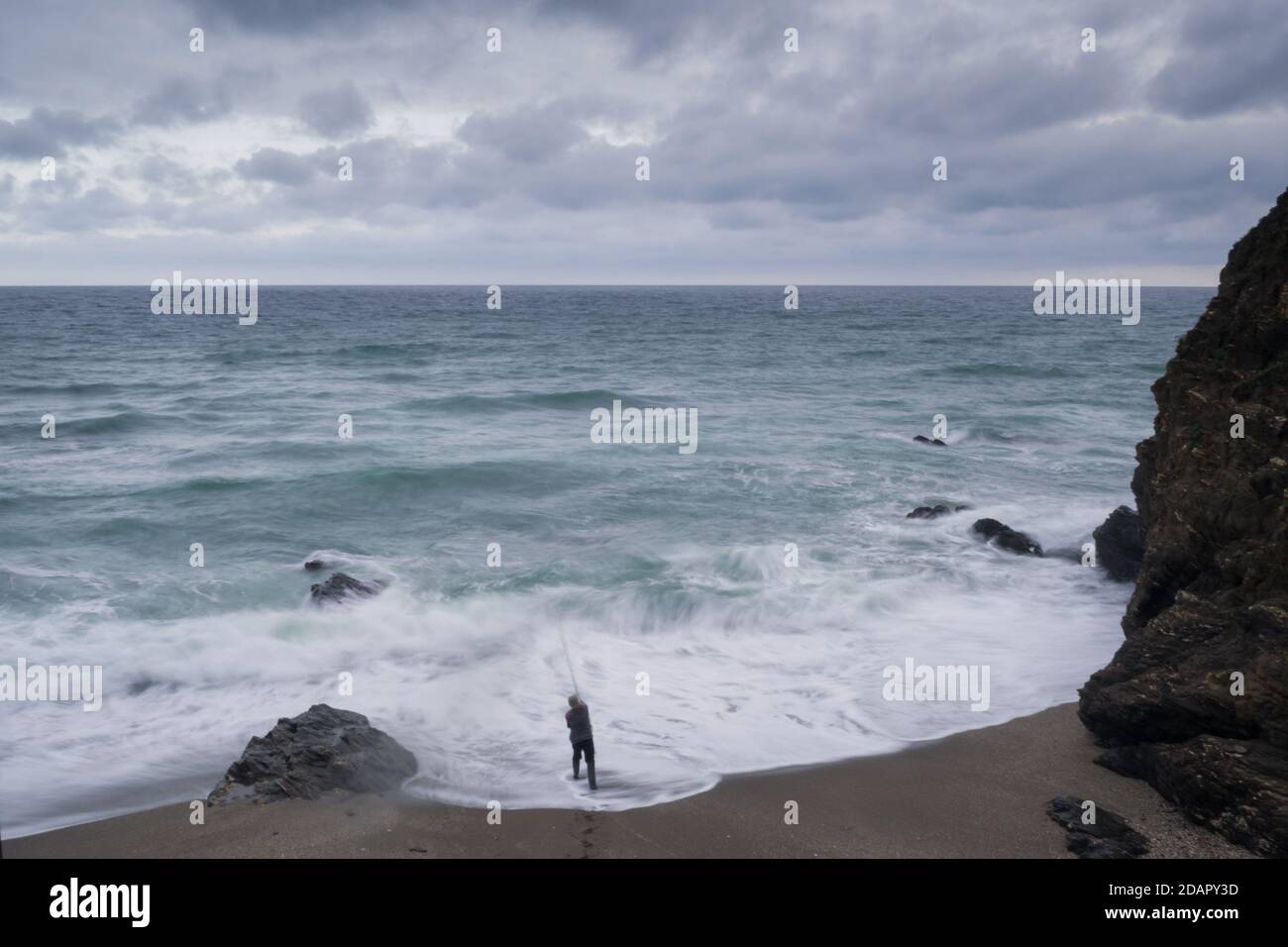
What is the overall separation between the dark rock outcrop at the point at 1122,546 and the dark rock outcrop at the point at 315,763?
480 inches

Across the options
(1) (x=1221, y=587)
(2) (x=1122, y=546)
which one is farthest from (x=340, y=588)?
(2) (x=1122, y=546)

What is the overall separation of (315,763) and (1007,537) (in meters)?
13.5

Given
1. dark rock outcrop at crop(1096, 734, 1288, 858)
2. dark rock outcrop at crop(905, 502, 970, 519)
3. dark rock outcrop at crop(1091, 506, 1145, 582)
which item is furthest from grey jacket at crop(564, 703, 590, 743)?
dark rock outcrop at crop(905, 502, 970, 519)

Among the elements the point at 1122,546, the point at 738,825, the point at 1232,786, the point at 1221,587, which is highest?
the point at 1221,587

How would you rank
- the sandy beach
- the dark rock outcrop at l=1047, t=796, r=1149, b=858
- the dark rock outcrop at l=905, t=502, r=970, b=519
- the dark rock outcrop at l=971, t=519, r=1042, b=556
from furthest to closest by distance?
the dark rock outcrop at l=905, t=502, r=970, b=519 → the dark rock outcrop at l=971, t=519, r=1042, b=556 → the sandy beach → the dark rock outcrop at l=1047, t=796, r=1149, b=858

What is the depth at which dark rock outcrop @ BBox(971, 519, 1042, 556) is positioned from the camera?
17625 millimetres

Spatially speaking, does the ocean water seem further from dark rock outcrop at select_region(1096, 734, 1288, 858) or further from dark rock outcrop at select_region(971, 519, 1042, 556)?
dark rock outcrop at select_region(1096, 734, 1288, 858)

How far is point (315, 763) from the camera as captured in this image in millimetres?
9391

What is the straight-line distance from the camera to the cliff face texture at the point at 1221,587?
804 cm

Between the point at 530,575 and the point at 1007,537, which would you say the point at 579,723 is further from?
the point at 1007,537

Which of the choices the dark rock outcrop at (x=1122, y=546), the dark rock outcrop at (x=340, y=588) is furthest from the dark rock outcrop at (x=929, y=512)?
the dark rock outcrop at (x=340, y=588)

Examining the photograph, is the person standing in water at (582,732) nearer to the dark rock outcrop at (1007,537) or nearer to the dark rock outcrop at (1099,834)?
the dark rock outcrop at (1099,834)

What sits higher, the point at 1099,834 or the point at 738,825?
the point at 1099,834

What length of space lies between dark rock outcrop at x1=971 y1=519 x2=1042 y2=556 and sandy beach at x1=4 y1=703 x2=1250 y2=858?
828cm
